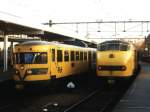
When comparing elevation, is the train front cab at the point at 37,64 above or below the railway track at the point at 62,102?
above

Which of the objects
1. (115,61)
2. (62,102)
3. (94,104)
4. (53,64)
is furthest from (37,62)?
(115,61)

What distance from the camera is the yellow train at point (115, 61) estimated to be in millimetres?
23047

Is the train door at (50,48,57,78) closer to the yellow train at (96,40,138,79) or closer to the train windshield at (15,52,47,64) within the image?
the train windshield at (15,52,47,64)

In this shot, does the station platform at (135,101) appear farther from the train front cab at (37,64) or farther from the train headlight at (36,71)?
the train headlight at (36,71)

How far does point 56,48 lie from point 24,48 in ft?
5.11

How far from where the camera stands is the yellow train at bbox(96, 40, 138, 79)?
23047 mm

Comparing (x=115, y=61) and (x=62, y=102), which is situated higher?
(x=115, y=61)

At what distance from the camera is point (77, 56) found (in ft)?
86.6

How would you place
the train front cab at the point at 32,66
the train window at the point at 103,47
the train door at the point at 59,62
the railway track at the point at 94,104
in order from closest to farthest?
the railway track at the point at 94,104 → the train front cab at the point at 32,66 → the train door at the point at 59,62 → the train window at the point at 103,47

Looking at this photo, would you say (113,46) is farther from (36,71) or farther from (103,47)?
(36,71)

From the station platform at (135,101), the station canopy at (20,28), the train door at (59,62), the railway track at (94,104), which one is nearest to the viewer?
the station platform at (135,101)

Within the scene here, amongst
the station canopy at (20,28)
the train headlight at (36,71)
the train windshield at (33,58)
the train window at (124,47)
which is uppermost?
the station canopy at (20,28)

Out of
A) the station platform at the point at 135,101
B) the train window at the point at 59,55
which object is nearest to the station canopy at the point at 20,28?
the train window at the point at 59,55

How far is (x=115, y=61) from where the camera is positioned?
23.1 m
